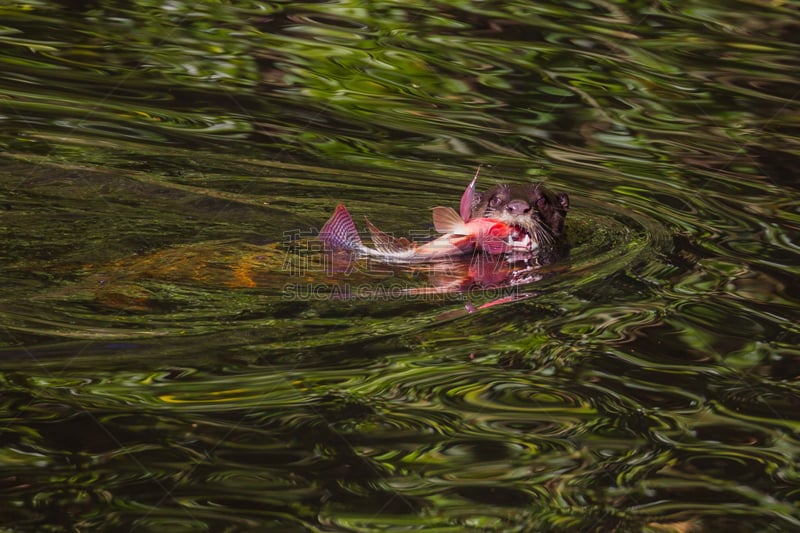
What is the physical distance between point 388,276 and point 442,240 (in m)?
0.29

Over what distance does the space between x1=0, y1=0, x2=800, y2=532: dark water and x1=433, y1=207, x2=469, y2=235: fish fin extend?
0.97ft

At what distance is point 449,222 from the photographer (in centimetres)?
523

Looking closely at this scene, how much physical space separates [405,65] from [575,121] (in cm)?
141

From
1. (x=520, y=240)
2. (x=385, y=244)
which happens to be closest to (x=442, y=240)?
(x=385, y=244)

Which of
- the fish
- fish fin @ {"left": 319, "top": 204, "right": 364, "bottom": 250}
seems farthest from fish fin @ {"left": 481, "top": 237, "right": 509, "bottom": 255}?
fish fin @ {"left": 319, "top": 204, "right": 364, "bottom": 250}

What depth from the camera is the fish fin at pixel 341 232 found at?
17.1 ft

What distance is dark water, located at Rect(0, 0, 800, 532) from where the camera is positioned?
11.9 ft

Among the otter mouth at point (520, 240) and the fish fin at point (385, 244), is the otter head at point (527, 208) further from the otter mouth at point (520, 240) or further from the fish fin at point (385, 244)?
the fish fin at point (385, 244)

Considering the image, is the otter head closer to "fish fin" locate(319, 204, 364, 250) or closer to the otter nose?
the otter nose

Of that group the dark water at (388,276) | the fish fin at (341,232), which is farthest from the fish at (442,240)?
the dark water at (388,276)

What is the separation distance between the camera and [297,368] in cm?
431

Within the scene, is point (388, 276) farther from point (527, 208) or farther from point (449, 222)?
point (527, 208)

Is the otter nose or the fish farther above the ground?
the otter nose

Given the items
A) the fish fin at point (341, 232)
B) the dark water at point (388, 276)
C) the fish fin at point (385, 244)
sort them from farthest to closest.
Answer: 1. the fish fin at point (385, 244)
2. the fish fin at point (341, 232)
3. the dark water at point (388, 276)
